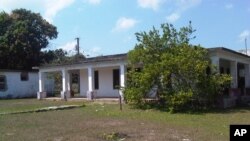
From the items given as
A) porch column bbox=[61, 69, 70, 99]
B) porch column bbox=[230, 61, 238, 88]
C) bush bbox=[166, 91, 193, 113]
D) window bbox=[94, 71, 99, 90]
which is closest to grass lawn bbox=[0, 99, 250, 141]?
bush bbox=[166, 91, 193, 113]

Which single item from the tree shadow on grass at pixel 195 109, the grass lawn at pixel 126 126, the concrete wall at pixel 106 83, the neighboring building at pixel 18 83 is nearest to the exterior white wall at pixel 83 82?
the concrete wall at pixel 106 83

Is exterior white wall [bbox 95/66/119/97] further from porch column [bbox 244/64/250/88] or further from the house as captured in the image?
porch column [bbox 244/64/250/88]

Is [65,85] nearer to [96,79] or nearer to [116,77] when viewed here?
[96,79]

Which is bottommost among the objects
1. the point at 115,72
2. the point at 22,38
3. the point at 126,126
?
the point at 126,126

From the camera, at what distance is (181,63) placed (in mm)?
21406

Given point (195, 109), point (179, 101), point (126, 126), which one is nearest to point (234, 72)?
point (195, 109)

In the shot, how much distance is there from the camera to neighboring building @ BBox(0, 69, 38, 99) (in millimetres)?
42250

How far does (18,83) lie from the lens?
4384 centimetres

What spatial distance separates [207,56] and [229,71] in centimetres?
698

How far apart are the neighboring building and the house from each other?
6269 mm

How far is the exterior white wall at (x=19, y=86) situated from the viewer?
42.6m

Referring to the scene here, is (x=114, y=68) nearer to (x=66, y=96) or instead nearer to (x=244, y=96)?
(x=66, y=96)

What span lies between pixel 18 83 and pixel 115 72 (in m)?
15.2

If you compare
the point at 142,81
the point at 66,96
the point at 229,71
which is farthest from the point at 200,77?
the point at 66,96
